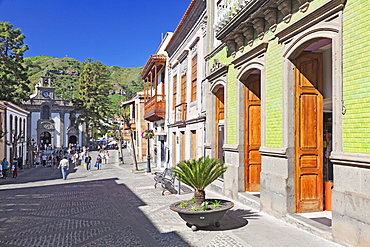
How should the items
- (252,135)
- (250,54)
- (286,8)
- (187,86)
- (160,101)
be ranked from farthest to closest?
(160,101)
(187,86)
(252,135)
(250,54)
(286,8)

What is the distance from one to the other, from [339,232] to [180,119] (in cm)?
1323

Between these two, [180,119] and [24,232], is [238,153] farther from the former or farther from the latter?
[180,119]

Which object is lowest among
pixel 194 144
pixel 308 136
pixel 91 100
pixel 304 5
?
pixel 194 144

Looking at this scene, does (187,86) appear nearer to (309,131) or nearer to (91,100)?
(309,131)

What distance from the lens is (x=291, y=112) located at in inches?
281

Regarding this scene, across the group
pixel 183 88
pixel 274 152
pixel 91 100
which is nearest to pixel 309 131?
pixel 274 152

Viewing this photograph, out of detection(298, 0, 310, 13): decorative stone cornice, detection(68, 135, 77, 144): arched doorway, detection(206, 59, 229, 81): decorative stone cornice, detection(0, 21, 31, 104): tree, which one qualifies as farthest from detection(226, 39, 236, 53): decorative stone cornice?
detection(68, 135, 77, 144): arched doorway

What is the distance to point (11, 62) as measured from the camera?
36.6 metres

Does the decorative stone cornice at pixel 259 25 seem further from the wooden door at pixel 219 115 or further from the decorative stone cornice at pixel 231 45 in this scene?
the wooden door at pixel 219 115

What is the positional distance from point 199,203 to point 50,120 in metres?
61.3

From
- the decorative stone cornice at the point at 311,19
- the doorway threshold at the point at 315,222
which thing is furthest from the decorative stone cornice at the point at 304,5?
the doorway threshold at the point at 315,222

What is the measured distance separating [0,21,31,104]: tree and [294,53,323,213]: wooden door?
34780 millimetres

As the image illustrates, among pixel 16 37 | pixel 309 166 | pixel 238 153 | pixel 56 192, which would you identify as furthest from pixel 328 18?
pixel 16 37

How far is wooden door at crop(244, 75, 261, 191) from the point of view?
9859mm
